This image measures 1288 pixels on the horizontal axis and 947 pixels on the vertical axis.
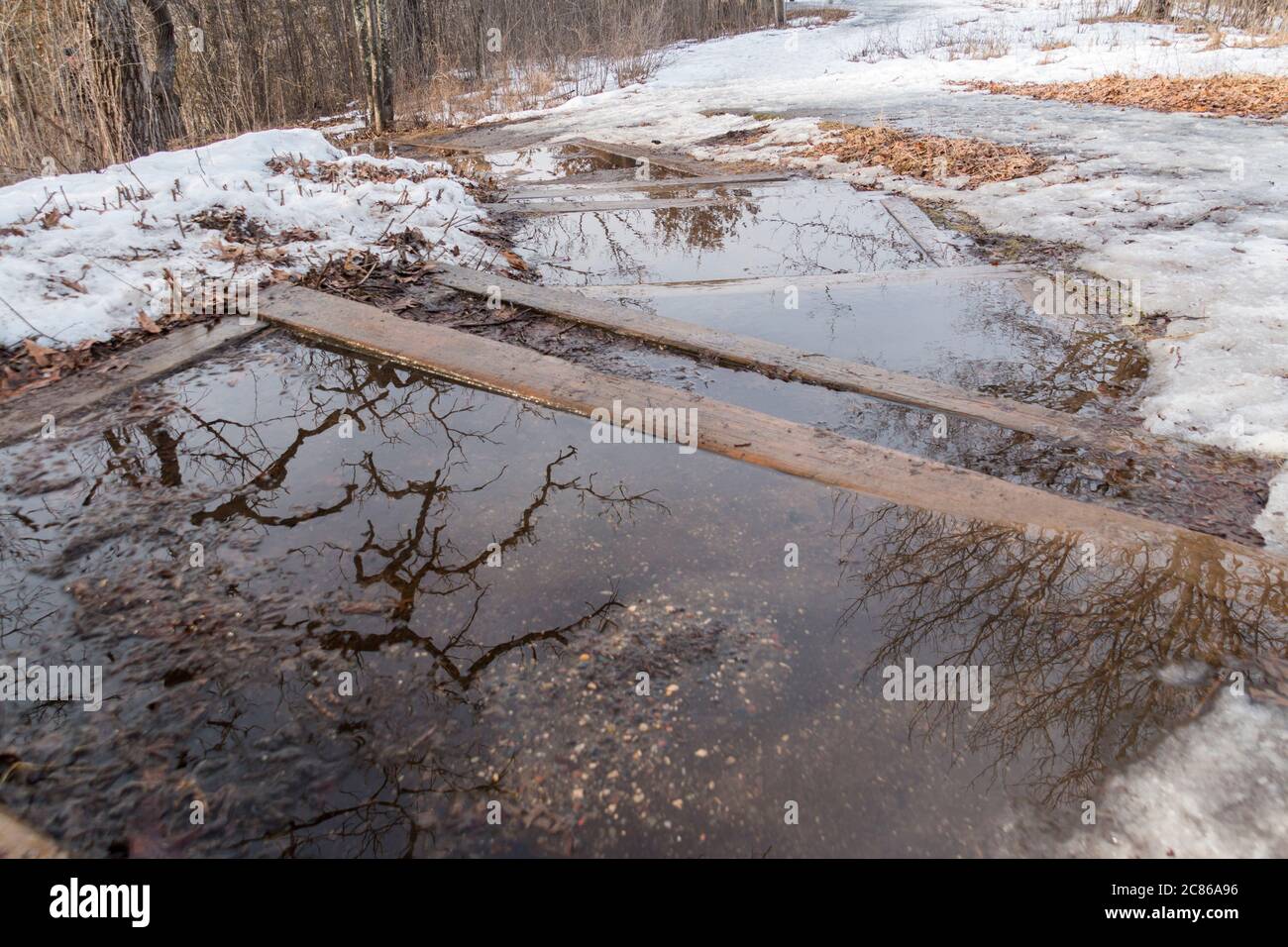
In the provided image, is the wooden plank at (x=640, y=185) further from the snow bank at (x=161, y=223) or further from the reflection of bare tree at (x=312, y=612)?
the reflection of bare tree at (x=312, y=612)


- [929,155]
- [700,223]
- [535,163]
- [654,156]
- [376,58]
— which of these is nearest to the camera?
[700,223]

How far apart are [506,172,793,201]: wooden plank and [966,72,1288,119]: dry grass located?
625cm

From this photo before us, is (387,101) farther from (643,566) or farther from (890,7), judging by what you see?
(890,7)

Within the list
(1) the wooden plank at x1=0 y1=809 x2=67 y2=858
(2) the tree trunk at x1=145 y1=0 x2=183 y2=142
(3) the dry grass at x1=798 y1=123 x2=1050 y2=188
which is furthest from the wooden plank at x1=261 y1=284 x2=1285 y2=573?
(2) the tree trunk at x1=145 y1=0 x2=183 y2=142

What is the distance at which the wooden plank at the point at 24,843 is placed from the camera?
152cm

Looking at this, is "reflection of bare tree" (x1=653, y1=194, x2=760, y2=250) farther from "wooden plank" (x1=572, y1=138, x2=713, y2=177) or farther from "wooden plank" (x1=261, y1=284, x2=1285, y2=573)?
"wooden plank" (x1=261, y1=284, x2=1285, y2=573)

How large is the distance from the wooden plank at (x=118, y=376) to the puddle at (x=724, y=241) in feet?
6.41

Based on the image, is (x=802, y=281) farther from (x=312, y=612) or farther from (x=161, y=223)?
(x=161, y=223)

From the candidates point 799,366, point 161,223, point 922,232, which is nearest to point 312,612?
point 799,366

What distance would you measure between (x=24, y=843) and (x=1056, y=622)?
8.19 ft

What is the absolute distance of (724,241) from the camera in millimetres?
5488

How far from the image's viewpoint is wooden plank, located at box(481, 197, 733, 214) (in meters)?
6.36

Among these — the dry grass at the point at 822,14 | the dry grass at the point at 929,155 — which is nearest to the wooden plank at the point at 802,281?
the dry grass at the point at 929,155
